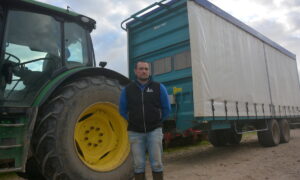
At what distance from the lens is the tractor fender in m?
3.12

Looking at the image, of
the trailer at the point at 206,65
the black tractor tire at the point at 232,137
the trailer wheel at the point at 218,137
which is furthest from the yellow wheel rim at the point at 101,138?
the black tractor tire at the point at 232,137

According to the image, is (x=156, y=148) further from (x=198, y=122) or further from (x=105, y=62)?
(x=198, y=122)

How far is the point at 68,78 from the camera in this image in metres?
3.42

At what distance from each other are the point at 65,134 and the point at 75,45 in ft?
5.06

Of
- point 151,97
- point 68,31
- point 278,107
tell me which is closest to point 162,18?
point 68,31

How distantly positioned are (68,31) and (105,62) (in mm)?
702

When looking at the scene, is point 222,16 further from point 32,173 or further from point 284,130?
point 32,173

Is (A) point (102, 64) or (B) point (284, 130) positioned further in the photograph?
(B) point (284, 130)

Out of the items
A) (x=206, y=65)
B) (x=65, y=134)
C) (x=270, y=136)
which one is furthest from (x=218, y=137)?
(x=65, y=134)

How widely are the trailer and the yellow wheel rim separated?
7.08 feet

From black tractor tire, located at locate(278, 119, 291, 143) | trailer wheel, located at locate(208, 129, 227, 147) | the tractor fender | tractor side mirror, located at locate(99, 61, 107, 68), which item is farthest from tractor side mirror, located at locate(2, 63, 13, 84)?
black tractor tire, located at locate(278, 119, 291, 143)

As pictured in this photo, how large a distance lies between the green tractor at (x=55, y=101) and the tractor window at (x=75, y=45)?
14 millimetres

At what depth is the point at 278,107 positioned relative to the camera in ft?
30.0

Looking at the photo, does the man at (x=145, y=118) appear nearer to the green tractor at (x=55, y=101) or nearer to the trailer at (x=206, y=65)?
the green tractor at (x=55, y=101)
